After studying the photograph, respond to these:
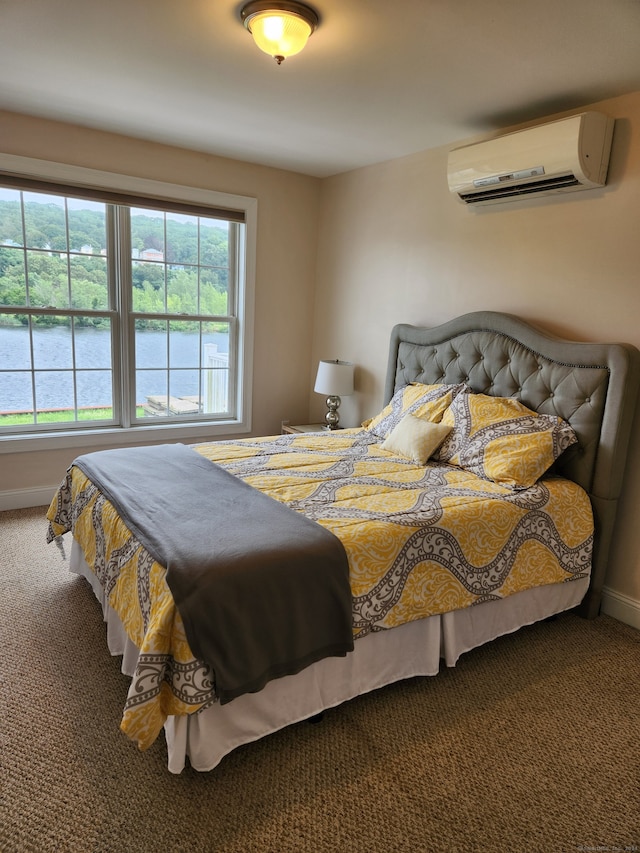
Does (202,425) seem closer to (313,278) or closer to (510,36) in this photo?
(313,278)

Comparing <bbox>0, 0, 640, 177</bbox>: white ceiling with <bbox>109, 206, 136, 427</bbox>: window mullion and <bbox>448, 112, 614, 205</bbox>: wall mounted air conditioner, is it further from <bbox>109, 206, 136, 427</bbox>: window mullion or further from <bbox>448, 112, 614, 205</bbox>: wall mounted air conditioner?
<bbox>109, 206, 136, 427</bbox>: window mullion

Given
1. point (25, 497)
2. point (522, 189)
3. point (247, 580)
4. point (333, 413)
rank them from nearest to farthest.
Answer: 1. point (247, 580)
2. point (522, 189)
3. point (25, 497)
4. point (333, 413)

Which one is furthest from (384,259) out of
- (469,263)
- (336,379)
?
A: (336,379)

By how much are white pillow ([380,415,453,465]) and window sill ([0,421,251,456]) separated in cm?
177

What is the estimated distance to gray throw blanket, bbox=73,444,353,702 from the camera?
1604 millimetres

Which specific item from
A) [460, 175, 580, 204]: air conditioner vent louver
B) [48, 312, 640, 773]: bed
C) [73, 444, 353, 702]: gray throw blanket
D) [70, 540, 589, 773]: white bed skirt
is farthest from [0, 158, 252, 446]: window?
[73, 444, 353, 702]: gray throw blanket

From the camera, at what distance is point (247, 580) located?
1674 millimetres

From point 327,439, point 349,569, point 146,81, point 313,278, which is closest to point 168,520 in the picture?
point 349,569

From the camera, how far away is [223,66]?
247 cm

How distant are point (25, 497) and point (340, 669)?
276 centimetres

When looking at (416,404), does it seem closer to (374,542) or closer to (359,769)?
(374,542)

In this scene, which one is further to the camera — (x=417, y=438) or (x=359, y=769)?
(x=417, y=438)

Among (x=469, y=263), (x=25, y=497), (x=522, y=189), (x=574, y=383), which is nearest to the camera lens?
(x=574, y=383)

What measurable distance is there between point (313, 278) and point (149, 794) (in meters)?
3.89
